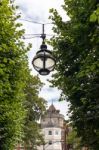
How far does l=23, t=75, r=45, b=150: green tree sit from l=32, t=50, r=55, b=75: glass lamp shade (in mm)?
47801

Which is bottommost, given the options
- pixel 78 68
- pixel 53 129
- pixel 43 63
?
pixel 43 63

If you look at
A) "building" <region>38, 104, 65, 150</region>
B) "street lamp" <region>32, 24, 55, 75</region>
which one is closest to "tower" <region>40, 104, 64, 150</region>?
"building" <region>38, 104, 65, 150</region>

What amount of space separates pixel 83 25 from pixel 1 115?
782cm

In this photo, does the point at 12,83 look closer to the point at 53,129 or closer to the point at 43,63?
the point at 43,63

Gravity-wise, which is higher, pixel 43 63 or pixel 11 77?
pixel 11 77

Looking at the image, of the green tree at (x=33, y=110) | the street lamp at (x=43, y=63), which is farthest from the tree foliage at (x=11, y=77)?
the green tree at (x=33, y=110)

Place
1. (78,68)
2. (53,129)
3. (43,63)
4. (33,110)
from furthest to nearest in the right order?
(53,129) → (33,110) → (78,68) → (43,63)

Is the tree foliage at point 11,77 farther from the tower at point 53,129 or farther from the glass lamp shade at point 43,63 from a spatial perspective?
the tower at point 53,129

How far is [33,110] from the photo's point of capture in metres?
60.8

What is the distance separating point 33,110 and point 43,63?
50.2 metres

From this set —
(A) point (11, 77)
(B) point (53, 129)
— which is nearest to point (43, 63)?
(A) point (11, 77)

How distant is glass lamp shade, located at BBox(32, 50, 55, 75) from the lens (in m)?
10.7

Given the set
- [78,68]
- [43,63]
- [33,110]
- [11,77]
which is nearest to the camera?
[43,63]

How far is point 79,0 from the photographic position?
26609 millimetres
